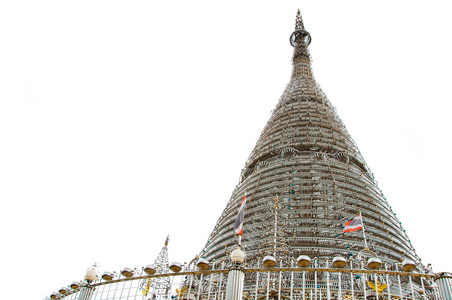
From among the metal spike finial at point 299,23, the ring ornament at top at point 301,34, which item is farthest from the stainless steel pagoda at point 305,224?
the metal spike finial at point 299,23

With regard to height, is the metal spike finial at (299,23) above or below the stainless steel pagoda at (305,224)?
above

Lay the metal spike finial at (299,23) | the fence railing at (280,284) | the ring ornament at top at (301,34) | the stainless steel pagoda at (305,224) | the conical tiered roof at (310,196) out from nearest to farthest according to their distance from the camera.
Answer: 1. the fence railing at (280,284)
2. the stainless steel pagoda at (305,224)
3. the conical tiered roof at (310,196)
4. the ring ornament at top at (301,34)
5. the metal spike finial at (299,23)

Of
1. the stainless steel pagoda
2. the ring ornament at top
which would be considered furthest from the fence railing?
the ring ornament at top

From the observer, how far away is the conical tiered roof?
29625 mm

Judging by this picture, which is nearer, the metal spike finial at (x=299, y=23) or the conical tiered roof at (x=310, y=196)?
the conical tiered roof at (x=310, y=196)

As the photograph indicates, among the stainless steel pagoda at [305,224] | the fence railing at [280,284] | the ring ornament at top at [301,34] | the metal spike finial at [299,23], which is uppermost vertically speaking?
the metal spike finial at [299,23]

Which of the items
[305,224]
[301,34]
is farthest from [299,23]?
[305,224]

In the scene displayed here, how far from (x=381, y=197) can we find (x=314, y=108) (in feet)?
55.3

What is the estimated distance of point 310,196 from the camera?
3338 centimetres

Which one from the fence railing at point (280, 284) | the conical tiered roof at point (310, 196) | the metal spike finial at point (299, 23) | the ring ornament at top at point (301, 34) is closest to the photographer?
the fence railing at point (280, 284)

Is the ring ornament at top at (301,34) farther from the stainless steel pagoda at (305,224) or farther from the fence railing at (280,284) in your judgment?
the fence railing at (280,284)

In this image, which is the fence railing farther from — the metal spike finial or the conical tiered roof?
the metal spike finial

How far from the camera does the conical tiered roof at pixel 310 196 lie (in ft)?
97.2

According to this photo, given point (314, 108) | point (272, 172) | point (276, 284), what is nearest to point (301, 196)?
point (272, 172)
